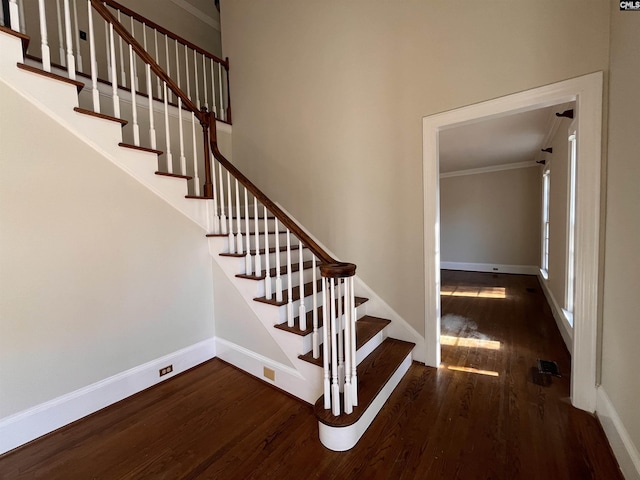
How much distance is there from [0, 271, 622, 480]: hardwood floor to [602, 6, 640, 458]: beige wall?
0.39m

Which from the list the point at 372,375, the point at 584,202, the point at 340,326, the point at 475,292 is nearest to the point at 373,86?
the point at 584,202

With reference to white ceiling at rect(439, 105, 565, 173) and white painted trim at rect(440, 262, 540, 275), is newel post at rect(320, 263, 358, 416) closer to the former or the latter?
white ceiling at rect(439, 105, 565, 173)

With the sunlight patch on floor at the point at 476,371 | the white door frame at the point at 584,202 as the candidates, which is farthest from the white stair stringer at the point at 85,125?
the sunlight patch on floor at the point at 476,371

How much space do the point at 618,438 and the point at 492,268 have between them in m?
5.75

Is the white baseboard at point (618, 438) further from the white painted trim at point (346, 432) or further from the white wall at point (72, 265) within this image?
the white wall at point (72, 265)

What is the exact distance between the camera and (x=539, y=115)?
332 cm

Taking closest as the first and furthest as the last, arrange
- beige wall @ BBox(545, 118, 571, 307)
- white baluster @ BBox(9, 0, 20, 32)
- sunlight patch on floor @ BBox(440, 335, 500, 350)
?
white baluster @ BBox(9, 0, 20, 32) < sunlight patch on floor @ BBox(440, 335, 500, 350) < beige wall @ BBox(545, 118, 571, 307)

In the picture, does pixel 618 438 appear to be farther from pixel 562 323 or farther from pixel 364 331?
pixel 562 323

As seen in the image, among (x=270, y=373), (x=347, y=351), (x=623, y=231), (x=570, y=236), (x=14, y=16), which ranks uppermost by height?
(x=14, y=16)

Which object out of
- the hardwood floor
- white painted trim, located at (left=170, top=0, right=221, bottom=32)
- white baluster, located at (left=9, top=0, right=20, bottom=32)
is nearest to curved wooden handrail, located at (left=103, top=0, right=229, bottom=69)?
white baluster, located at (left=9, top=0, right=20, bottom=32)

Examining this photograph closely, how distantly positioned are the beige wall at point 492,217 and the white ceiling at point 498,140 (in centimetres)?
51

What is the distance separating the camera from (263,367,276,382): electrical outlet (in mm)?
2222

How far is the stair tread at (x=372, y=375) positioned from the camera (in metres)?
1.60

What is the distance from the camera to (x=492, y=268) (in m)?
6.61
